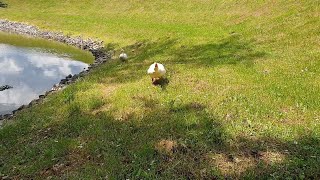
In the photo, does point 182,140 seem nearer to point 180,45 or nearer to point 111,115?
point 111,115

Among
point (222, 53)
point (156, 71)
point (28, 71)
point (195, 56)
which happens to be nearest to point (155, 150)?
point (156, 71)

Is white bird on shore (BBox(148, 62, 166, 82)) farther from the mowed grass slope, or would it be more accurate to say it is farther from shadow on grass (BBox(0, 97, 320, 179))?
shadow on grass (BBox(0, 97, 320, 179))

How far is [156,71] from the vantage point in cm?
1722

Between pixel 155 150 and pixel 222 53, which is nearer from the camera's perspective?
pixel 155 150

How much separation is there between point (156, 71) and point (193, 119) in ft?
15.9

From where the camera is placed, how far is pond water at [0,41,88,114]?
25.0 m

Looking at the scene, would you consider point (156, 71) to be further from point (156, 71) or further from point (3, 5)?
point (3, 5)

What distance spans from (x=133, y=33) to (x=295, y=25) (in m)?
18.7

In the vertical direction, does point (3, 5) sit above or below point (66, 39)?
above

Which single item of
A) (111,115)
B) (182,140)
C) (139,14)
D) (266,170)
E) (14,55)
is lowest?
(266,170)

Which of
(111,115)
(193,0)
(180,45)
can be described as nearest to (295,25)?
(180,45)

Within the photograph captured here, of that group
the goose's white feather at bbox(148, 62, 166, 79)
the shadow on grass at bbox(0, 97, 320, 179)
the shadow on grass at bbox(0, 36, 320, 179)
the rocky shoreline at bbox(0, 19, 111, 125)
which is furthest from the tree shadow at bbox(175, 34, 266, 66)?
the rocky shoreline at bbox(0, 19, 111, 125)

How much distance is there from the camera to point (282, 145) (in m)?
10.7

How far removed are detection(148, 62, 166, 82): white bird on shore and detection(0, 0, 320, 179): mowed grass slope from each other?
0.65 metres
